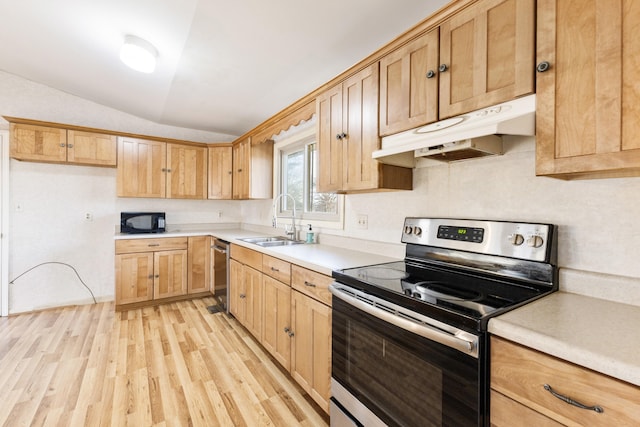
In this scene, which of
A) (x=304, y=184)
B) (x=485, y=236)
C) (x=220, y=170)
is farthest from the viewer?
(x=220, y=170)

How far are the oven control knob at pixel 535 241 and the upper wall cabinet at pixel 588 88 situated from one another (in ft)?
1.02

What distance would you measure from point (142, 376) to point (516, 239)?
8.34 feet

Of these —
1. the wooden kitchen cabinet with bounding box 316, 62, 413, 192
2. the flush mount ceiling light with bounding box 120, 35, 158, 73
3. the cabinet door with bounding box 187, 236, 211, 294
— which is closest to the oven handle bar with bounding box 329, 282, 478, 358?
the wooden kitchen cabinet with bounding box 316, 62, 413, 192

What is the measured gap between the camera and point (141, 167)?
3662 mm

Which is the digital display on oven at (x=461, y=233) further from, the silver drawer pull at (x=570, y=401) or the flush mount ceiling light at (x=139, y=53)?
the flush mount ceiling light at (x=139, y=53)

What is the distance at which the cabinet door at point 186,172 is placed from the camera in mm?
3854

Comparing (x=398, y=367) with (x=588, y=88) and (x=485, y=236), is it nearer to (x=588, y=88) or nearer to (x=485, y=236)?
(x=485, y=236)

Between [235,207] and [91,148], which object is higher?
[91,148]

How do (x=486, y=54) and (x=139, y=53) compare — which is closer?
(x=486, y=54)

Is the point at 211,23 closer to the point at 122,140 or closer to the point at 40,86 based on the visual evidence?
the point at 122,140

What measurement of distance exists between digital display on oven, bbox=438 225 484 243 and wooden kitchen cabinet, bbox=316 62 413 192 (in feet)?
1.25

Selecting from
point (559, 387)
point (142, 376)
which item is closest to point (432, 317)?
point (559, 387)

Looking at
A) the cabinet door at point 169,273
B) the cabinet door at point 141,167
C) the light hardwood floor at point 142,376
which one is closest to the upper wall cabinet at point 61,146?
the cabinet door at point 141,167

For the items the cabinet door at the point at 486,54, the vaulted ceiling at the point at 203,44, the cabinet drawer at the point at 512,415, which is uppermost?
the vaulted ceiling at the point at 203,44
